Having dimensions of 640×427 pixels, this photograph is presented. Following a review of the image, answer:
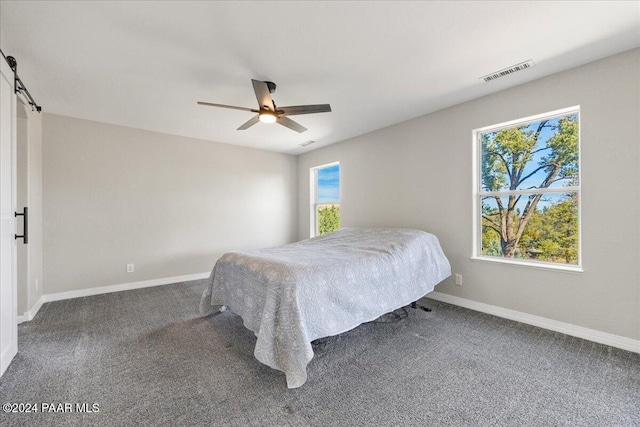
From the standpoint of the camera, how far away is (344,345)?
7.64ft

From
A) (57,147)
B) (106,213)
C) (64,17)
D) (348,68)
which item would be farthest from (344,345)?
(57,147)

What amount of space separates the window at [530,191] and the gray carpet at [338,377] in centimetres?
81

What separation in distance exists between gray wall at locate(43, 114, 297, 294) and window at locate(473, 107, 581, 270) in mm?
3884

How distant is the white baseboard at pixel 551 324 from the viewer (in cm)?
221

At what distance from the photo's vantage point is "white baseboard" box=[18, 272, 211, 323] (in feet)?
9.81

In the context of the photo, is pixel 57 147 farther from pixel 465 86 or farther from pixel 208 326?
pixel 465 86

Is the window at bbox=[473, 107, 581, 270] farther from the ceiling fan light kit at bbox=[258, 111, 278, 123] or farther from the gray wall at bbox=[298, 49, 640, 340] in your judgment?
the ceiling fan light kit at bbox=[258, 111, 278, 123]

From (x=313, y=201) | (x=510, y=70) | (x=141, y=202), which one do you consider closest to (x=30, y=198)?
(x=141, y=202)

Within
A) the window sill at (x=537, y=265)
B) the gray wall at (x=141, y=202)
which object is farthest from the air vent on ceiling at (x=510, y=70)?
the gray wall at (x=141, y=202)

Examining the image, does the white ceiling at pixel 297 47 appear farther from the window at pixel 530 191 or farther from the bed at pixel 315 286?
the bed at pixel 315 286

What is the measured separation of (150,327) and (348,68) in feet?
10.7

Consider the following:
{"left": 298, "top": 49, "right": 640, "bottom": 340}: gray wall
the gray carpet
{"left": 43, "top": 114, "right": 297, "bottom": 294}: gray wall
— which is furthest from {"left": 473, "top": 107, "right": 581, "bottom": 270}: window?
{"left": 43, "top": 114, "right": 297, "bottom": 294}: gray wall

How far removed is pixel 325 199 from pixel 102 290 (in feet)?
12.9

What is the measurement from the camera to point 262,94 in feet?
7.93
